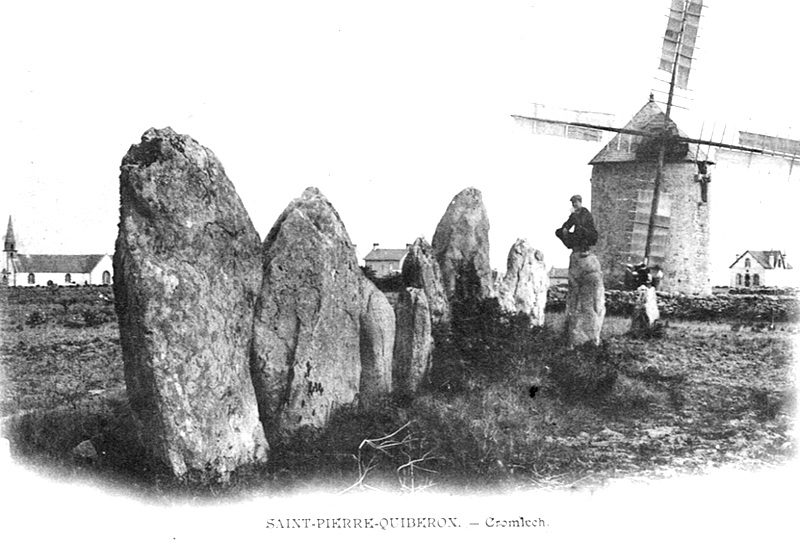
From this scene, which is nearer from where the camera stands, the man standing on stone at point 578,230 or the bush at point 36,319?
the man standing on stone at point 578,230

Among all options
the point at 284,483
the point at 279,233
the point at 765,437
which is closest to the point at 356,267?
the point at 279,233

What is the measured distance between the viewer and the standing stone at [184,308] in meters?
7.68

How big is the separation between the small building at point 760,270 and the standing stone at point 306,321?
300 inches

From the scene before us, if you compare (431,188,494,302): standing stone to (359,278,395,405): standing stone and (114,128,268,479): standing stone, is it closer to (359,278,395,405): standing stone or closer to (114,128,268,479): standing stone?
(359,278,395,405): standing stone

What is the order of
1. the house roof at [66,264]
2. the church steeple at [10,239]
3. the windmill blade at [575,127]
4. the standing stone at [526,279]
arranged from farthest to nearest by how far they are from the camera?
the windmill blade at [575,127]
the standing stone at [526,279]
the house roof at [66,264]
the church steeple at [10,239]

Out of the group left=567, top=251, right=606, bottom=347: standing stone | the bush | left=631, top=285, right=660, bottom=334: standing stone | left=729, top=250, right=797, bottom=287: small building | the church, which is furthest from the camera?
left=631, top=285, right=660, bottom=334: standing stone

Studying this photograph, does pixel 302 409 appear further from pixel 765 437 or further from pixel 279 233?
pixel 765 437

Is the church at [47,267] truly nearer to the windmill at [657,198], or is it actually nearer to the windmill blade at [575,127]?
the windmill blade at [575,127]

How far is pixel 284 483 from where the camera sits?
8.62m

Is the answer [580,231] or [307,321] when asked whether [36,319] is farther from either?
[580,231]

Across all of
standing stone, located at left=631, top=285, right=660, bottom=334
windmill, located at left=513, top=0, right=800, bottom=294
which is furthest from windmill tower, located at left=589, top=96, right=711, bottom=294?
standing stone, located at left=631, top=285, right=660, bottom=334

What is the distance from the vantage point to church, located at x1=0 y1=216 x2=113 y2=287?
10630 millimetres

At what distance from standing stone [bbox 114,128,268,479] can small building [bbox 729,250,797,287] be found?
925cm

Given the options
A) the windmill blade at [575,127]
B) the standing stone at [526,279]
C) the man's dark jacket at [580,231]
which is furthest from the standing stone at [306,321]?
the windmill blade at [575,127]
